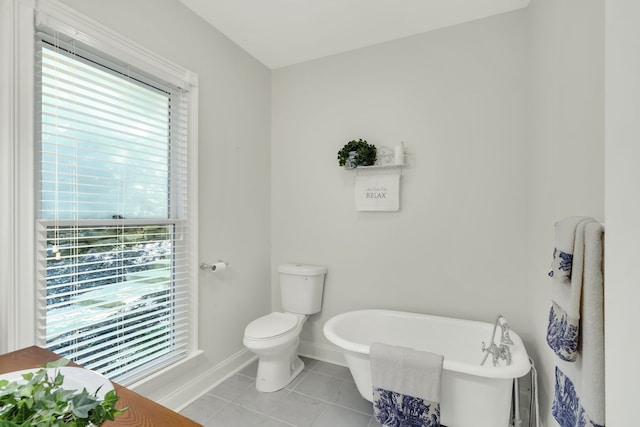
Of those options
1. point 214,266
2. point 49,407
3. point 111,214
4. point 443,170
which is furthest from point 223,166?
point 49,407

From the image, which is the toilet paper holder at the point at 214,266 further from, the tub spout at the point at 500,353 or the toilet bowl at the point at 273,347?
the tub spout at the point at 500,353

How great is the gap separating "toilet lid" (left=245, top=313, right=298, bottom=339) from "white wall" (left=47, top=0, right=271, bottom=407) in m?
0.29

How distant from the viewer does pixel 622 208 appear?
53 cm

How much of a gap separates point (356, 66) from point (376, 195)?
44.2 inches

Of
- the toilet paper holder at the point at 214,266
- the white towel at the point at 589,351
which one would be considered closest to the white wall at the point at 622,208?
the white towel at the point at 589,351

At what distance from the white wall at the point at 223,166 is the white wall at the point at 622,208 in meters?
2.11

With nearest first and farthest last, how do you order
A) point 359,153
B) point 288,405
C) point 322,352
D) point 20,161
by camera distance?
point 20,161, point 288,405, point 359,153, point 322,352

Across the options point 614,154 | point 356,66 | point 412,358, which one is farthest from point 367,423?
point 356,66

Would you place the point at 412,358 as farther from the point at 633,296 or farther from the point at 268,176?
the point at 268,176

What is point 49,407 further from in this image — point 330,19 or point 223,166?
point 330,19

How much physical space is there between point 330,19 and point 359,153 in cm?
98

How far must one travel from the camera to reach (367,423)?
1888 millimetres

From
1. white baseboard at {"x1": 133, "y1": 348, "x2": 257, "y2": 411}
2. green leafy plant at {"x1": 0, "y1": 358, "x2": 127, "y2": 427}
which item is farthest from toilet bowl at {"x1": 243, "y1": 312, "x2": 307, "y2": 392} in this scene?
green leafy plant at {"x1": 0, "y1": 358, "x2": 127, "y2": 427}

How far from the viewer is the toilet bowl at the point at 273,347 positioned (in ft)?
6.92
